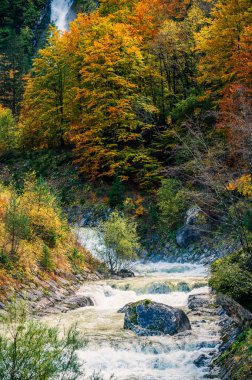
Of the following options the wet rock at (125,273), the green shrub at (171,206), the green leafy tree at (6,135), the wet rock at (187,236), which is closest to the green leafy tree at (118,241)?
the wet rock at (125,273)

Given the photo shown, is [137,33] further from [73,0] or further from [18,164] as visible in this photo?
[73,0]

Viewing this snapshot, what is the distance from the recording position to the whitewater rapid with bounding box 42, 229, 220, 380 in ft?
30.6

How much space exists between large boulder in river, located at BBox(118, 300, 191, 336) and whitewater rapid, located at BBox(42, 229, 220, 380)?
0.79ft

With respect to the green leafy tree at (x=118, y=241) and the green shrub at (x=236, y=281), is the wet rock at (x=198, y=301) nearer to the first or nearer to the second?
the green shrub at (x=236, y=281)

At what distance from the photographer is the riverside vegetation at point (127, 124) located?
2078 cm

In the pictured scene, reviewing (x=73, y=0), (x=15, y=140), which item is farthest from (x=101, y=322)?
(x=73, y=0)

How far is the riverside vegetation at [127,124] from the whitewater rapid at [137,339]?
2900 millimetres

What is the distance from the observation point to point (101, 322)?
12844 millimetres

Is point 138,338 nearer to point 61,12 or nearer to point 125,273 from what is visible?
point 125,273

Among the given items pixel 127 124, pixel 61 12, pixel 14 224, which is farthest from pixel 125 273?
→ pixel 61 12

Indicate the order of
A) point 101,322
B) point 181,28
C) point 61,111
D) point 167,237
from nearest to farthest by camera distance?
point 101,322, point 167,237, point 181,28, point 61,111

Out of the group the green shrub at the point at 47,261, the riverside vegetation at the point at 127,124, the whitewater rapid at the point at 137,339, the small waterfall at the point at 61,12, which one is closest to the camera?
the whitewater rapid at the point at 137,339

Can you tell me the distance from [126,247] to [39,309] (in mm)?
7326

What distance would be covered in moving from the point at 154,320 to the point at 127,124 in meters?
19.6
